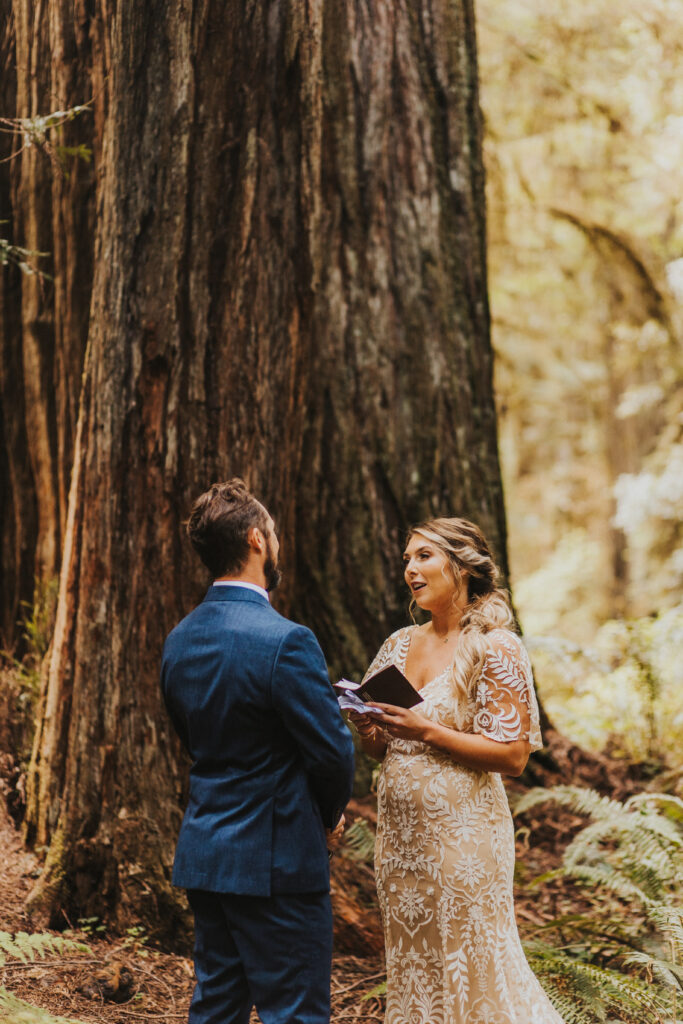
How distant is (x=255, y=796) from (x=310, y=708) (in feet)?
1.05

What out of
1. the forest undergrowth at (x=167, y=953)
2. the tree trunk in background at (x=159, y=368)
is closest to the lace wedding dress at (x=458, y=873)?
the forest undergrowth at (x=167, y=953)

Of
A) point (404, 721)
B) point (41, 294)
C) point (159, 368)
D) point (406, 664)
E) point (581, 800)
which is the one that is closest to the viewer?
point (404, 721)

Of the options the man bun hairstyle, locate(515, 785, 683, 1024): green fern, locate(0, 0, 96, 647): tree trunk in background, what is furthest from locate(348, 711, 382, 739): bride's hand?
locate(0, 0, 96, 647): tree trunk in background

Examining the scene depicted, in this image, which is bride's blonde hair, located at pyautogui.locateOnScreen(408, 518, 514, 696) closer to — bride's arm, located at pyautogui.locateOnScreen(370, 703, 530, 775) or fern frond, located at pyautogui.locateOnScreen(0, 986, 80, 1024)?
bride's arm, located at pyautogui.locateOnScreen(370, 703, 530, 775)

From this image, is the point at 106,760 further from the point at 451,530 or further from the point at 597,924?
the point at 597,924

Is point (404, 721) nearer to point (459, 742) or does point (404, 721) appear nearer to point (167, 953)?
point (459, 742)

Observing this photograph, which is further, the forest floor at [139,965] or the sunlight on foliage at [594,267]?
the sunlight on foliage at [594,267]

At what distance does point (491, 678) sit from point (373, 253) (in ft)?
11.9

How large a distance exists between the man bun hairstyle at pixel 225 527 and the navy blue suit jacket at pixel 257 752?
0.13 meters

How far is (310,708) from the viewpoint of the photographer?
98.9 inches

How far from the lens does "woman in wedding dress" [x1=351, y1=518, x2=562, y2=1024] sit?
2.96 m

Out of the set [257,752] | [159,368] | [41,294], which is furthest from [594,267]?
[257,752]

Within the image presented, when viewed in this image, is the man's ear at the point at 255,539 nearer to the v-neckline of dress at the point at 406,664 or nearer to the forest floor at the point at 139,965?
the v-neckline of dress at the point at 406,664

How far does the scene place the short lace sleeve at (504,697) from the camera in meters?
2.99
